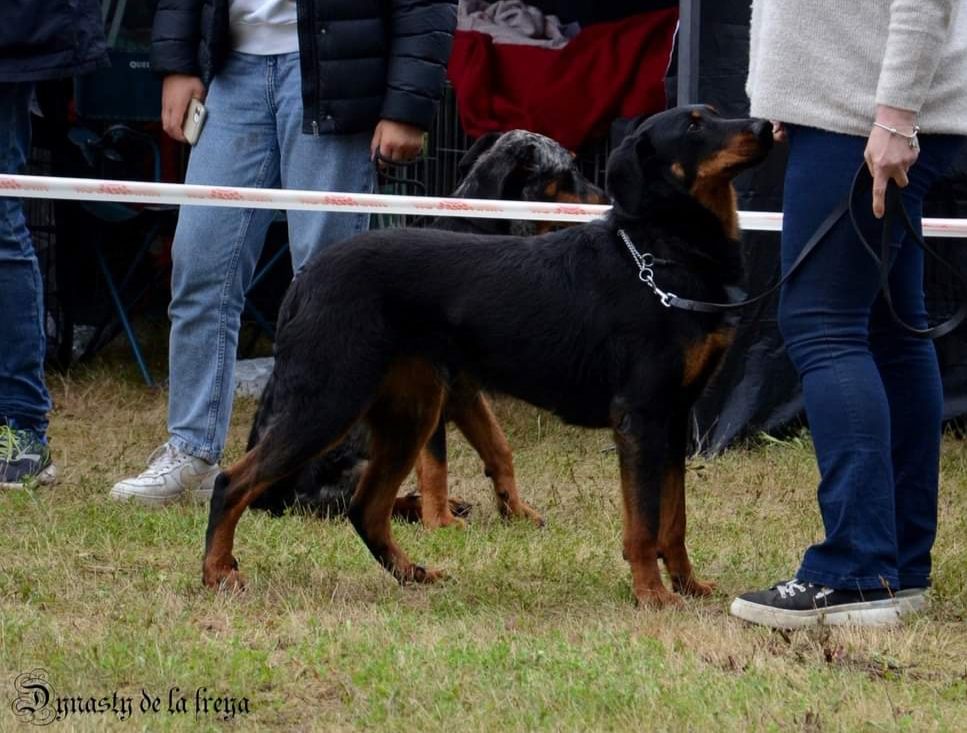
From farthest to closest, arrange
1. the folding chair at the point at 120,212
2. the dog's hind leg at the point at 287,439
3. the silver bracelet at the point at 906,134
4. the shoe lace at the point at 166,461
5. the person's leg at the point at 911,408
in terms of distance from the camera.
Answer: the folding chair at the point at 120,212 < the shoe lace at the point at 166,461 < the dog's hind leg at the point at 287,439 < the person's leg at the point at 911,408 < the silver bracelet at the point at 906,134

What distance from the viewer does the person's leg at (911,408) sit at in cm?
379

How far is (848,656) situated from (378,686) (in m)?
1.06

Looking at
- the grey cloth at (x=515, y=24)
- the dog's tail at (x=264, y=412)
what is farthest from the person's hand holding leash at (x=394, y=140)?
the grey cloth at (x=515, y=24)

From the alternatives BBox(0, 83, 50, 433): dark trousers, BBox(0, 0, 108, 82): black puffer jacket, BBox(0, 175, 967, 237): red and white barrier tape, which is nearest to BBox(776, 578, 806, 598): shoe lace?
BBox(0, 175, 967, 237): red and white barrier tape

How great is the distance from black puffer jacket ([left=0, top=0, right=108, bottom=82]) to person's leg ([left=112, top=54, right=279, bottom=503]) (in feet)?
1.86

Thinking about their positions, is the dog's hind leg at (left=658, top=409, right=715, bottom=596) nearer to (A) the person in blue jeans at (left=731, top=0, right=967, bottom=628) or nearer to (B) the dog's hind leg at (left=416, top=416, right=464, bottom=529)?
(A) the person in blue jeans at (left=731, top=0, right=967, bottom=628)

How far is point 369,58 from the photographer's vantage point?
497cm

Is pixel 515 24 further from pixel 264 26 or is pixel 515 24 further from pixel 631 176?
pixel 631 176

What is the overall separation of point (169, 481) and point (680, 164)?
2.29m

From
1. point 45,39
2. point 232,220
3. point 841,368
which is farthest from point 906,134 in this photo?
point 45,39

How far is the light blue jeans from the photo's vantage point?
16.7ft

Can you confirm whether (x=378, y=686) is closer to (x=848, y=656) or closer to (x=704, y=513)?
(x=848, y=656)

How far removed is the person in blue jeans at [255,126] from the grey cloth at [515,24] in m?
3.25

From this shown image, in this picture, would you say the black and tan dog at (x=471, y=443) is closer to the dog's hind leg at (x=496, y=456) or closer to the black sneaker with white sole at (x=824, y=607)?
the dog's hind leg at (x=496, y=456)
